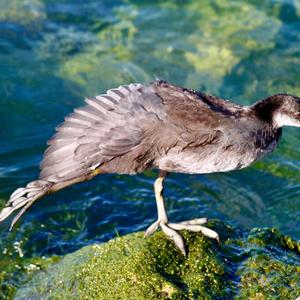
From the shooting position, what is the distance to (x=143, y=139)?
16.6 ft

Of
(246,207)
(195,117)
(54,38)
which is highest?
(195,117)

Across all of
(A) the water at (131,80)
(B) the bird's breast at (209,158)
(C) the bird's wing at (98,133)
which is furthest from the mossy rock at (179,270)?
(A) the water at (131,80)

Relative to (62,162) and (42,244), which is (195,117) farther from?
(42,244)

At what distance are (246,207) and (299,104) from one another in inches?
93.5

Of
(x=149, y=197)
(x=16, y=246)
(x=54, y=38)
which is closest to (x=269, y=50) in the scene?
(x=54, y=38)

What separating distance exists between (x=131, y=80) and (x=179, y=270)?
214 inches

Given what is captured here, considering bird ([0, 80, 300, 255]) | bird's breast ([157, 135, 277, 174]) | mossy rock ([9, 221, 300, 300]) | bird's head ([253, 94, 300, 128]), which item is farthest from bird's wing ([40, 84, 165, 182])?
bird's head ([253, 94, 300, 128])

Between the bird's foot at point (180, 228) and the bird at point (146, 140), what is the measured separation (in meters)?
0.01

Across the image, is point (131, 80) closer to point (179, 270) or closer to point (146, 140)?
point (146, 140)

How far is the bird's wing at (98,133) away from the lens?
196 inches

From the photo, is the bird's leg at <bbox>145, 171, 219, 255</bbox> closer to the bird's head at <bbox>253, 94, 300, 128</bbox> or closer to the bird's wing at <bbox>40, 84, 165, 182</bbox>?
the bird's wing at <bbox>40, 84, 165, 182</bbox>

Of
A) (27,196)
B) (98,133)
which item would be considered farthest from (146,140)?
(27,196)

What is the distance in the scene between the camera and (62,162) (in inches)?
198

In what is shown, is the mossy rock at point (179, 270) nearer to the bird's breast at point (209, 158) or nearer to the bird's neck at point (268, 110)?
the bird's breast at point (209, 158)
